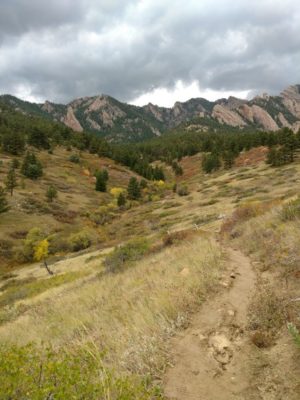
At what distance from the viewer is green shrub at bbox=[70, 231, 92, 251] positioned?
4672cm

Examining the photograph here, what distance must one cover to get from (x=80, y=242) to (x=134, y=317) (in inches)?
1621

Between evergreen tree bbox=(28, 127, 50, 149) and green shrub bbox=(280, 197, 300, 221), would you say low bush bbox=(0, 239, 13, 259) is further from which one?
evergreen tree bbox=(28, 127, 50, 149)

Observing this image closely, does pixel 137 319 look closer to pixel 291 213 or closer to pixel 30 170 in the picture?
pixel 291 213

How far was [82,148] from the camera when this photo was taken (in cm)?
13875

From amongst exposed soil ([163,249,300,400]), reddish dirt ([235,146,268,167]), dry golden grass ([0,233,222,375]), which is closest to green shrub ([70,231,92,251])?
dry golden grass ([0,233,222,375])

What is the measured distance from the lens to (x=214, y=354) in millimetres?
A: 5738

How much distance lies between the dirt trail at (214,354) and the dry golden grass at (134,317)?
1.03 ft

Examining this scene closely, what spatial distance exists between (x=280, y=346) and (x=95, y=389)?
333 cm

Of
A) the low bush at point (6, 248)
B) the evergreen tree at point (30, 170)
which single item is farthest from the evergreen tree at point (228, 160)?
the low bush at point (6, 248)

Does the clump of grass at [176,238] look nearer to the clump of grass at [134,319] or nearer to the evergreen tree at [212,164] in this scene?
the clump of grass at [134,319]

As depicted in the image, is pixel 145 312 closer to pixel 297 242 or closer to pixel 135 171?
pixel 297 242

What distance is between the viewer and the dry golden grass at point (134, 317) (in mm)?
5852

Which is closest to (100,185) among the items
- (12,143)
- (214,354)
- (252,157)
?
(12,143)

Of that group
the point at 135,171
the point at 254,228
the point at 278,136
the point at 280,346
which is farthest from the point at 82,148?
the point at 280,346
